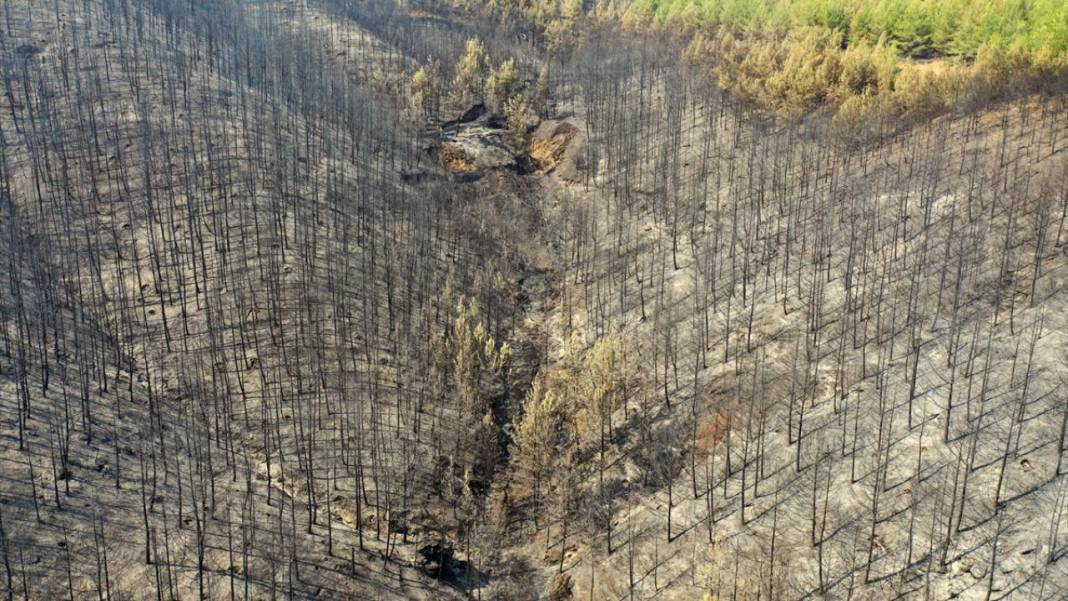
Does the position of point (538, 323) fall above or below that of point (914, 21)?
below

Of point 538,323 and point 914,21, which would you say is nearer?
point 538,323

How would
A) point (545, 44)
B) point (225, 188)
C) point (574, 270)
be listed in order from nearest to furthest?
point (225, 188), point (574, 270), point (545, 44)

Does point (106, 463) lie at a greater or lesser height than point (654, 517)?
greater

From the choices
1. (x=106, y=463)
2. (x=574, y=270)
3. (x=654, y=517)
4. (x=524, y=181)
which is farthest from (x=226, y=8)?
(x=654, y=517)

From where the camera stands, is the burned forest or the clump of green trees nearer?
the burned forest

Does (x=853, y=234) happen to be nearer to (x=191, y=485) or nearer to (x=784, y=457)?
(x=784, y=457)

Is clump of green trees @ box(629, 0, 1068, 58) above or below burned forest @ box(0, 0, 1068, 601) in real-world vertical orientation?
above

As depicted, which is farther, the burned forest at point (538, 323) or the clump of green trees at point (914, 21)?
the clump of green trees at point (914, 21)

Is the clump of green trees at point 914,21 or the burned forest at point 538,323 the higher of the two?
the clump of green trees at point 914,21
